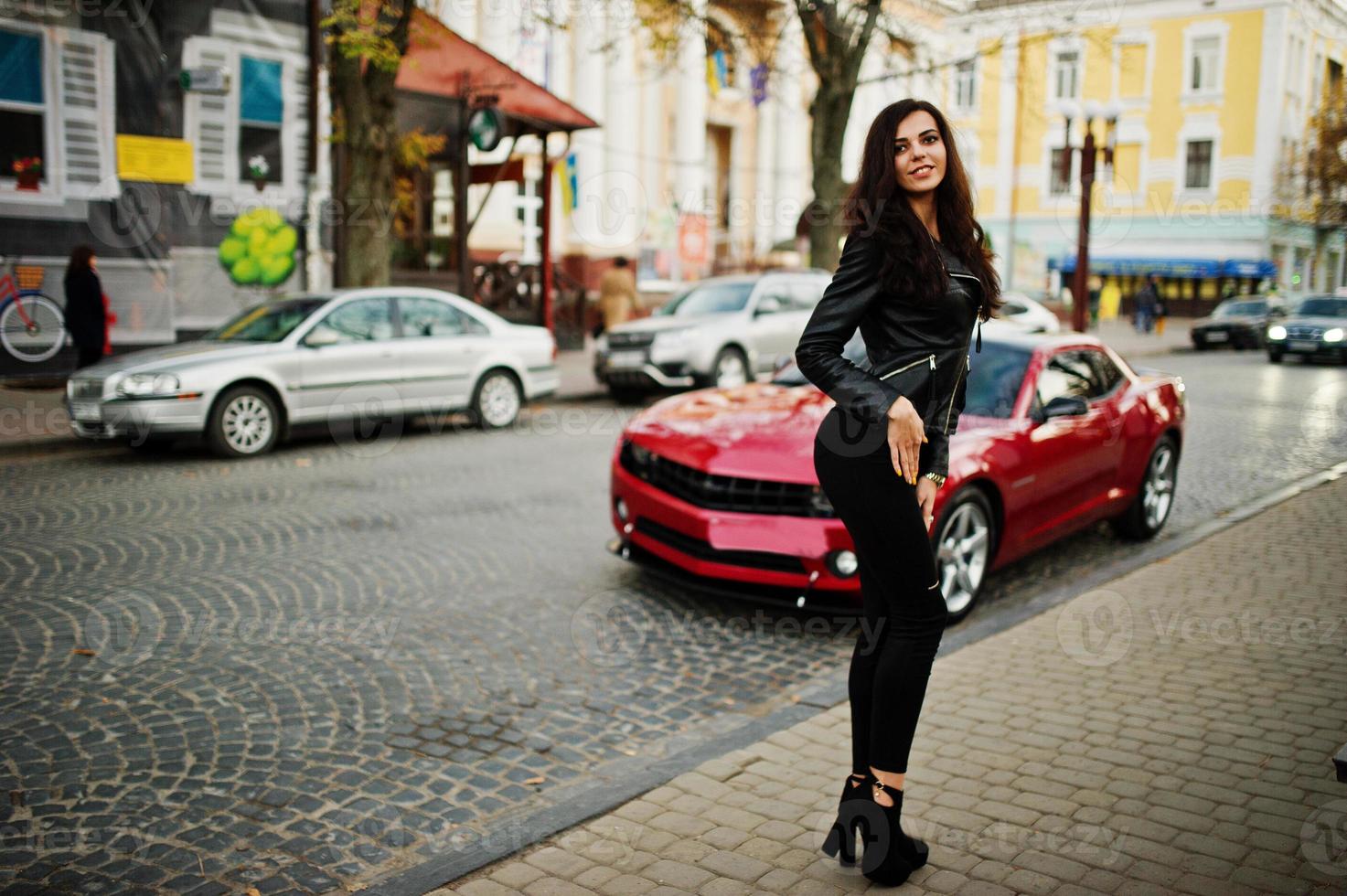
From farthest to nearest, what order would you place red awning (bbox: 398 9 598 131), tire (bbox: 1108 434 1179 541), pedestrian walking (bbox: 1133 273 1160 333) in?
pedestrian walking (bbox: 1133 273 1160 333), red awning (bbox: 398 9 598 131), tire (bbox: 1108 434 1179 541)

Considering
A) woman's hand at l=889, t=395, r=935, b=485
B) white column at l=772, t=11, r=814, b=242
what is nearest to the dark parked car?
white column at l=772, t=11, r=814, b=242

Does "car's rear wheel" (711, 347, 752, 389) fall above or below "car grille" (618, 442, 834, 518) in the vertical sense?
above

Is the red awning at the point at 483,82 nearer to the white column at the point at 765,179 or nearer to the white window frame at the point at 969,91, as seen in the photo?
the white column at the point at 765,179

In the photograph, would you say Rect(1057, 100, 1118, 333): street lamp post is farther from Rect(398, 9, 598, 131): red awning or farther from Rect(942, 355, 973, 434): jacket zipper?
Rect(942, 355, 973, 434): jacket zipper

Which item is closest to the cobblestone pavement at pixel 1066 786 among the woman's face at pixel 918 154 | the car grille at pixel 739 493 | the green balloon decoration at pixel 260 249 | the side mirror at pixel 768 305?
the car grille at pixel 739 493

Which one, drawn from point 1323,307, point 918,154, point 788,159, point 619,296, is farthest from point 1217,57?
point 918,154

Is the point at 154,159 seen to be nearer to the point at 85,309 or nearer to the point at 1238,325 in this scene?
the point at 85,309

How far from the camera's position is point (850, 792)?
3.24 metres

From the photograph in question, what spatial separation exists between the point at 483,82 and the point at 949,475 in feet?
54.1

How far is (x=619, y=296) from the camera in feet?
68.0

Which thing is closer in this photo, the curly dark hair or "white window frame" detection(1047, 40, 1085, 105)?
the curly dark hair

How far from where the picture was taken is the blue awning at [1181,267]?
46.3 meters

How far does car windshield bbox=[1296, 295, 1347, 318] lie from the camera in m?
26.0

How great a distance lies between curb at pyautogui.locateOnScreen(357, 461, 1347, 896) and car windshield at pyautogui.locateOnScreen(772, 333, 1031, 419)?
1123 millimetres
